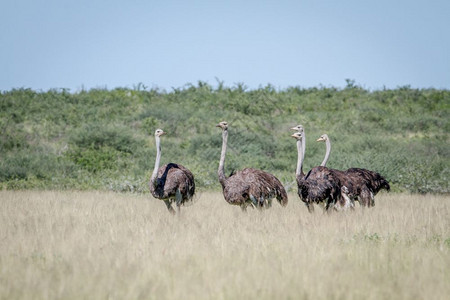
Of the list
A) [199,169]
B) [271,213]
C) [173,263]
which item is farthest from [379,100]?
[173,263]

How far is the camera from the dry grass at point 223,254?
5281 millimetres

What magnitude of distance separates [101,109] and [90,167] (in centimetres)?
1022

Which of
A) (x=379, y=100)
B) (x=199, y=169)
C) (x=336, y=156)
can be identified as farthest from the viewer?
(x=379, y=100)

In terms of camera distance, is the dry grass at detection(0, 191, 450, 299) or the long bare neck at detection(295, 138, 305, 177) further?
the long bare neck at detection(295, 138, 305, 177)

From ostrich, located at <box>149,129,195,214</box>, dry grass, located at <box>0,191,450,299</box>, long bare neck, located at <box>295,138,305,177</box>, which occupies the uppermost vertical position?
long bare neck, located at <box>295,138,305,177</box>

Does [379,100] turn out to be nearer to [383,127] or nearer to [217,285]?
[383,127]

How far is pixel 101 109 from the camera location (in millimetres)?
29391

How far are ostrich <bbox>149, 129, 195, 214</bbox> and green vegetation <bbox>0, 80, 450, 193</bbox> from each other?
15.8 feet

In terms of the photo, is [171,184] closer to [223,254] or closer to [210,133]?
[223,254]

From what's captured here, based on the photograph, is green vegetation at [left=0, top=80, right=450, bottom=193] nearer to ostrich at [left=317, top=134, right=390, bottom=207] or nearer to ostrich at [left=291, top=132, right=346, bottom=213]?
ostrich at [left=317, top=134, right=390, bottom=207]

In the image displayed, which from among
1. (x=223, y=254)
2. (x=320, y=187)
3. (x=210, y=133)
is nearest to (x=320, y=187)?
(x=320, y=187)

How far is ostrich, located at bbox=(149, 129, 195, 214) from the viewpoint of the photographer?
10.9 metres

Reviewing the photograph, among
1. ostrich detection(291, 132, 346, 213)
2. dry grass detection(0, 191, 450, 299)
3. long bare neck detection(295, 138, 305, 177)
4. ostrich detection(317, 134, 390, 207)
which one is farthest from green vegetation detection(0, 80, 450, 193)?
dry grass detection(0, 191, 450, 299)

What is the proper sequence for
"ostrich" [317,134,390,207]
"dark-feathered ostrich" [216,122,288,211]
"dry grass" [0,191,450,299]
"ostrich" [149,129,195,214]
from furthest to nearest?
1. "ostrich" [317,134,390,207]
2. "ostrich" [149,129,195,214]
3. "dark-feathered ostrich" [216,122,288,211]
4. "dry grass" [0,191,450,299]
